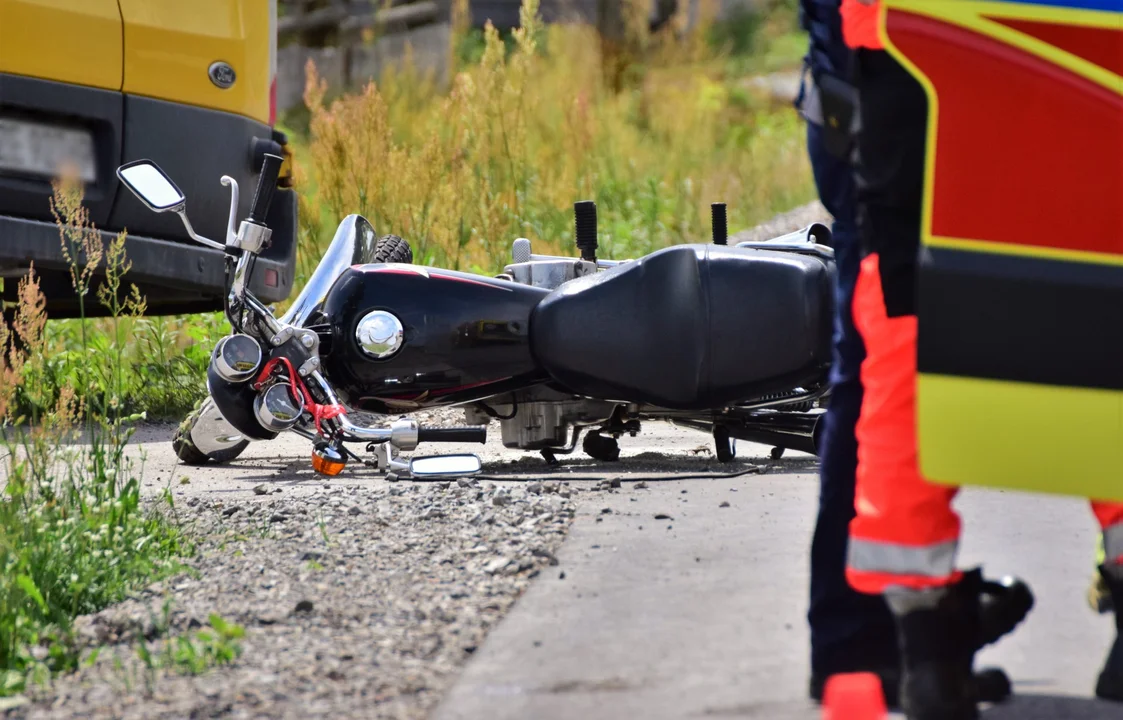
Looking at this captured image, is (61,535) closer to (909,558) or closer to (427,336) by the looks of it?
(427,336)

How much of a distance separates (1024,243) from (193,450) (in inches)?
153

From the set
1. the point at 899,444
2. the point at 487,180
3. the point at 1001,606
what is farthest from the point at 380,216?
the point at 899,444

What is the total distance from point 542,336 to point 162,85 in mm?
2094

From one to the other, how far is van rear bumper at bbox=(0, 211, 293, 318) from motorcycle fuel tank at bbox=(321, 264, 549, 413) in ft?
3.79

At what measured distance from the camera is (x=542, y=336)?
5047 mm

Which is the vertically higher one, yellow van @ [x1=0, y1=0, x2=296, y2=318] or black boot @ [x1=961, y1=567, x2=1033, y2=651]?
yellow van @ [x1=0, y1=0, x2=296, y2=318]

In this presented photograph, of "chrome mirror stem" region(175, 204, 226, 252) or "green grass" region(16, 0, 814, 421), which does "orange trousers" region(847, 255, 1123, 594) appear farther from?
"chrome mirror stem" region(175, 204, 226, 252)

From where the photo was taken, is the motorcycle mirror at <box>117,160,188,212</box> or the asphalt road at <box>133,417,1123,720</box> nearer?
the asphalt road at <box>133,417,1123,720</box>

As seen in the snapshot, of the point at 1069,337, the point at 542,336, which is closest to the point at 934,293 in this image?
the point at 1069,337

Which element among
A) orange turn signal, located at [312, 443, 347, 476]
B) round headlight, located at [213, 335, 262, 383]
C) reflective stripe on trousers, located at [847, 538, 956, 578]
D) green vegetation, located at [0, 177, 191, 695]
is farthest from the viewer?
round headlight, located at [213, 335, 262, 383]

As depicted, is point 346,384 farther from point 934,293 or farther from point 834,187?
point 934,293

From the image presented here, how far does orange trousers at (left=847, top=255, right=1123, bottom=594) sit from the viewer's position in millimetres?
2381

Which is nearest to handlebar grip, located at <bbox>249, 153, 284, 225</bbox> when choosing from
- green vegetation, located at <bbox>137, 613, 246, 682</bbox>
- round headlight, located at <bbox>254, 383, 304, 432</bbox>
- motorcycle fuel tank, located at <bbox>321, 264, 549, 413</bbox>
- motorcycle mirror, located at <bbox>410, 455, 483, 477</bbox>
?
motorcycle fuel tank, located at <bbox>321, 264, 549, 413</bbox>

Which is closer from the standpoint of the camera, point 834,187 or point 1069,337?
point 1069,337
